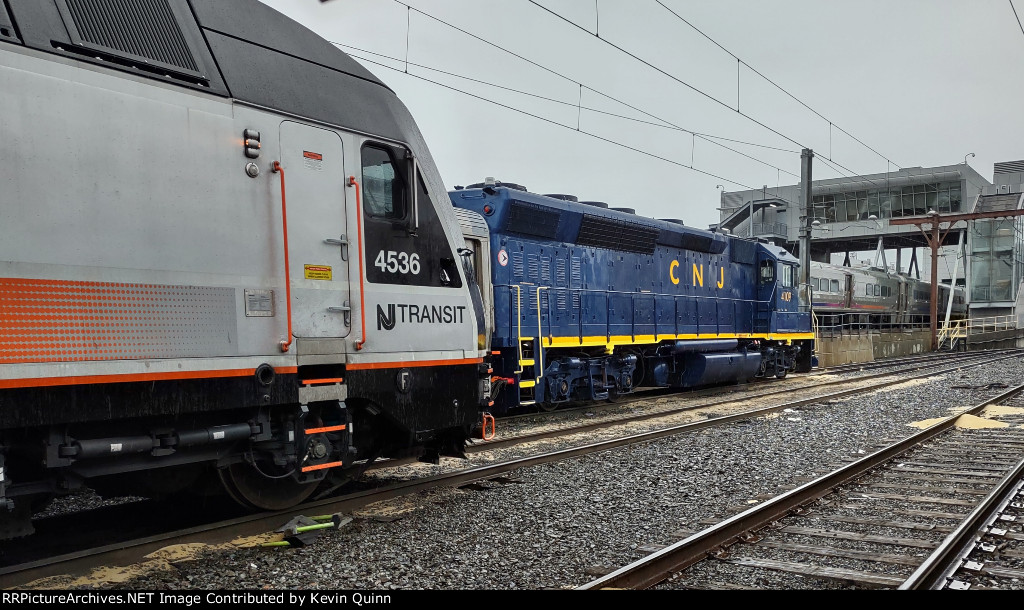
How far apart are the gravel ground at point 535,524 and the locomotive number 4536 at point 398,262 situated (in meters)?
1.94

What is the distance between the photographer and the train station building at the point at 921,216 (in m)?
52.4

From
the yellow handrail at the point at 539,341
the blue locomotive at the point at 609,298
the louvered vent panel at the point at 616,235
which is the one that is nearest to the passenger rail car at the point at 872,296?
the blue locomotive at the point at 609,298

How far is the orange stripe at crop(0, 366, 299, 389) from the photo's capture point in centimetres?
400

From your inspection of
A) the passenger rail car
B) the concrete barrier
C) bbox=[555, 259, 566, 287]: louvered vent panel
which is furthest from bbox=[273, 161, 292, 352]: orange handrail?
the passenger rail car

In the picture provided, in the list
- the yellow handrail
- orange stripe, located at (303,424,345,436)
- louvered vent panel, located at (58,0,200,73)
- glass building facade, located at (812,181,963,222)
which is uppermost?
glass building facade, located at (812,181,963,222)

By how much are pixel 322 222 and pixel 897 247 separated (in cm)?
6550

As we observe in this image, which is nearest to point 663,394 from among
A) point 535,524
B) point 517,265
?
point 517,265

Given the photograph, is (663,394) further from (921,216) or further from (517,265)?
(921,216)

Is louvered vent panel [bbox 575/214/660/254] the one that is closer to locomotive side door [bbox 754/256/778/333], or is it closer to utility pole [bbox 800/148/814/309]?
locomotive side door [bbox 754/256/778/333]

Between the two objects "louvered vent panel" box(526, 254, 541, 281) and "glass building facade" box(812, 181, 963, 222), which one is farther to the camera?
"glass building facade" box(812, 181, 963, 222)

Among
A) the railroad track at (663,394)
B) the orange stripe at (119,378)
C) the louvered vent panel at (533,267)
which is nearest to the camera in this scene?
the orange stripe at (119,378)

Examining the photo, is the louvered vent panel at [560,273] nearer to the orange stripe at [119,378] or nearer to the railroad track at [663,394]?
the railroad track at [663,394]

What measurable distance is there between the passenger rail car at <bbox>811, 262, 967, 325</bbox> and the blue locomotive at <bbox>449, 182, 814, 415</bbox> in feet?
50.0

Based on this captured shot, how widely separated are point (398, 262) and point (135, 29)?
237 centimetres
